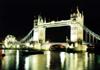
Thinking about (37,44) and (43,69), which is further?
(37,44)

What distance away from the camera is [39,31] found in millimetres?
50188

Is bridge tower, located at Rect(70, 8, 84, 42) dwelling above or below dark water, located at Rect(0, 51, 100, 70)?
above

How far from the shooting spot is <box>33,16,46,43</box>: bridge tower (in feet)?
164

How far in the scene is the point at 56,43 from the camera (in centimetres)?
4172

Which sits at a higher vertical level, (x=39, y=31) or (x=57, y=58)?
(x=39, y=31)

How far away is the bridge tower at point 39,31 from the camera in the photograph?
50.1 metres

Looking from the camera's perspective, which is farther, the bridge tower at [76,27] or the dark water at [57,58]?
the bridge tower at [76,27]

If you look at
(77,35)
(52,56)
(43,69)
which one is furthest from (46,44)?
(43,69)

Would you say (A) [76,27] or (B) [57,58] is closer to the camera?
(B) [57,58]

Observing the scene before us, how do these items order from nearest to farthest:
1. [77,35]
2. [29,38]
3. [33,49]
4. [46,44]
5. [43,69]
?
[43,69] < [33,49] < [46,44] < [77,35] < [29,38]

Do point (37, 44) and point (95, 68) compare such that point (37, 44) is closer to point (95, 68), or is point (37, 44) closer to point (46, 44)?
point (46, 44)

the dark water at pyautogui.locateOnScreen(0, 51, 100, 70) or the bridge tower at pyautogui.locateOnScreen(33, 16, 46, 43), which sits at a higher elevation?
the bridge tower at pyautogui.locateOnScreen(33, 16, 46, 43)

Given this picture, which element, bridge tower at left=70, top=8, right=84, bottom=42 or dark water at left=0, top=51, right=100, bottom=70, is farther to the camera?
bridge tower at left=70, top=8, right=84, bottom=42

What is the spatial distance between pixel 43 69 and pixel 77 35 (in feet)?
62.8
